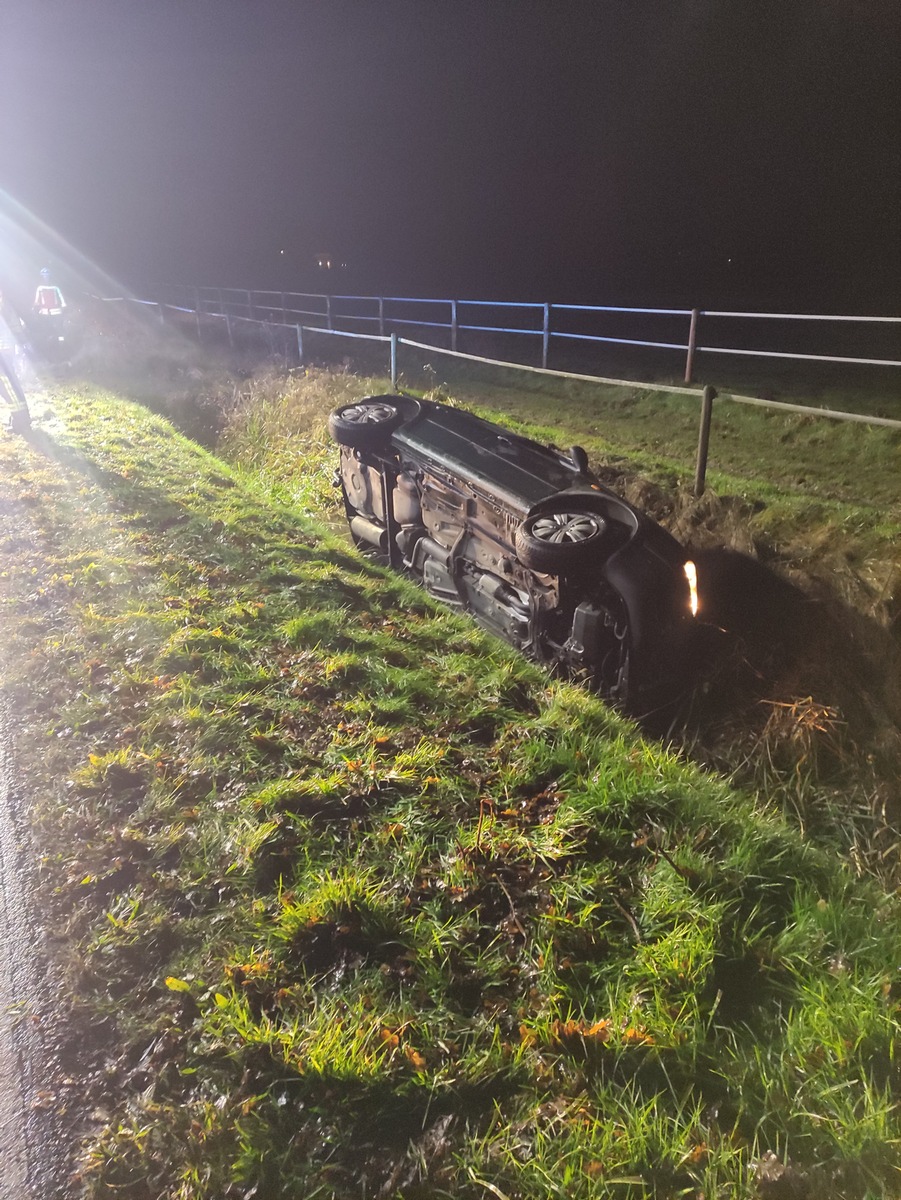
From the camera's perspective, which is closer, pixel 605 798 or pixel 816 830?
pixel 605 798

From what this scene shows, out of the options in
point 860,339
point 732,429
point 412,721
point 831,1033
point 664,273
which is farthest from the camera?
point 664,273

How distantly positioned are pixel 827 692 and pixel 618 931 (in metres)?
2.14

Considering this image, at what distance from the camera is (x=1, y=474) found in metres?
8.08

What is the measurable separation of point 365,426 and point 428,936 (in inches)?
164

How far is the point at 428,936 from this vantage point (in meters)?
2.72

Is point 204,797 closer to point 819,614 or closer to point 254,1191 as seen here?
point 254,1191

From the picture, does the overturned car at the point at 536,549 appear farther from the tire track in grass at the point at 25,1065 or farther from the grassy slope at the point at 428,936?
the tire track in grass at the point at 25,1065

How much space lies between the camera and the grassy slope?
2107mm

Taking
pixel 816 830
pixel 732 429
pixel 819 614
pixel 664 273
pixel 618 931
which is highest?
pixel 664 273

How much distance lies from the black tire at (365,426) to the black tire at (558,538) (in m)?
2.15

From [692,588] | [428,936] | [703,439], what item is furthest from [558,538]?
[703,439]

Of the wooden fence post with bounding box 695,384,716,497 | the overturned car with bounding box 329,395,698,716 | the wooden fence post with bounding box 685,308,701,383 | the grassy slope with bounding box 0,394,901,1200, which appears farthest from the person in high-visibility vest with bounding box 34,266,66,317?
the wooden fence post with bounding box 695,384,716,497

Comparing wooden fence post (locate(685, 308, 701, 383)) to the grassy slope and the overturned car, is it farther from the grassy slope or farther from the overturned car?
the grassy slope

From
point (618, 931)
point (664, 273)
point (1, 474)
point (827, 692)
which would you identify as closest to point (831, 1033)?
point (618, 931)
